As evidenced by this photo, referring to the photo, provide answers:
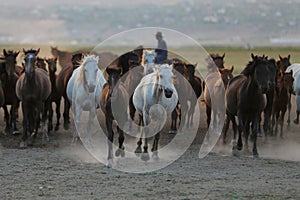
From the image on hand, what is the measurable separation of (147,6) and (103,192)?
132729 mm

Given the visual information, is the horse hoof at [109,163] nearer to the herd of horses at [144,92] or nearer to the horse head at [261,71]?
the herd of horses at [144,92]

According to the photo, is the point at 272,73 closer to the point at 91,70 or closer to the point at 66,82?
the point at 91,70

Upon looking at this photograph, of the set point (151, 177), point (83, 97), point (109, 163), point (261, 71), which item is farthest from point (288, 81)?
point (151, 177)

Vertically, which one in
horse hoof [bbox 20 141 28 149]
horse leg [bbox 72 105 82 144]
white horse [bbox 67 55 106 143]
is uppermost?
white horse [bbox 67 55 106 143]

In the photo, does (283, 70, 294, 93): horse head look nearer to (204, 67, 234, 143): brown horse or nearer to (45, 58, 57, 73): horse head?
(204, 67, 234, 143): brown horse

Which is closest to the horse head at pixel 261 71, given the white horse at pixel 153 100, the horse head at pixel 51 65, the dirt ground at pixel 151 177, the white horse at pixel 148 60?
the dirt ground at pixel 151 177

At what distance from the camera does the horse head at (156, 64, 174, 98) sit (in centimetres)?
1302

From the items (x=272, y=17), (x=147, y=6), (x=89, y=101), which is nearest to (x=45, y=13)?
(x=147, y=6)

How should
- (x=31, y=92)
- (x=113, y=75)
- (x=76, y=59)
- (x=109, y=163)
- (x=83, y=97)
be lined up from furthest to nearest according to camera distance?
(x=76, y=59), (x=83, y=97), (x=31, y=92), (x=109, y=163), (x=113, y=75)

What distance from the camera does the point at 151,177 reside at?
1187cm

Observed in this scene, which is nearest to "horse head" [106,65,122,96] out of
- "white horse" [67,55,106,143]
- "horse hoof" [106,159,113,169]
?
"horse hoof" [106,159,113,169]

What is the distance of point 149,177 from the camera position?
11.9 meters

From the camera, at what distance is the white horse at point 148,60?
16.0 meters

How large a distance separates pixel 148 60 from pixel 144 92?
211cm
